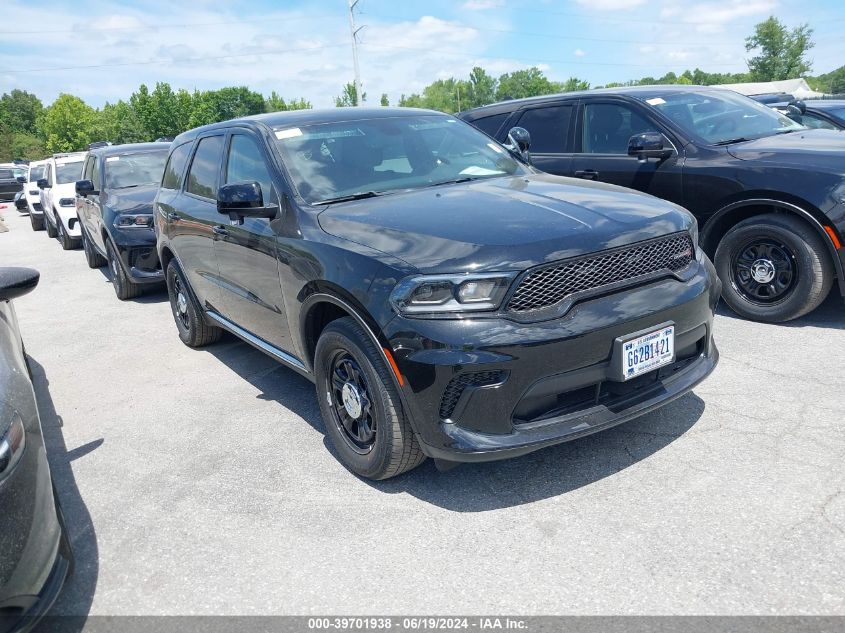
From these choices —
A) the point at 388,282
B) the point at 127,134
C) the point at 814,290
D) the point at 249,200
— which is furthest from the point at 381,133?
the point at 127,134

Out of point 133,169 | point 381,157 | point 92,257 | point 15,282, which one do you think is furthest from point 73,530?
point 92,257

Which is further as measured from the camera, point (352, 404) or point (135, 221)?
point (135, 221)

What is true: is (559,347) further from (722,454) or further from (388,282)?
(722,454)

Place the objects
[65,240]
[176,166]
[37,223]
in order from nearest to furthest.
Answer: [176,166], [65,240], [37,223]

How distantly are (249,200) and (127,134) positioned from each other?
305 feet

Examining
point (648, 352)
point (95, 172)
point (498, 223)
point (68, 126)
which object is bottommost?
point (648, 352)

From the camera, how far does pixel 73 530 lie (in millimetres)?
3270

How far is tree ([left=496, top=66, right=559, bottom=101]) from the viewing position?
149875 mm

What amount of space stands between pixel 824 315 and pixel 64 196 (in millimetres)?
12993

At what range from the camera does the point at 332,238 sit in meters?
3.37

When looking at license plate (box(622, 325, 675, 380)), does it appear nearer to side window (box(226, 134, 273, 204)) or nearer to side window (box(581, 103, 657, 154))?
side window (box(226, 134, 273, 204))

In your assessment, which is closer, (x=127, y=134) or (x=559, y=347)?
(x=559, y=347)

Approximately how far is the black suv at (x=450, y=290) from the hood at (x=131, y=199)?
13.6ft

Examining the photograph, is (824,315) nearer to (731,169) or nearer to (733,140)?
(731,169)
